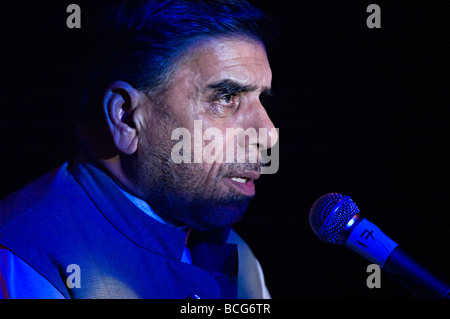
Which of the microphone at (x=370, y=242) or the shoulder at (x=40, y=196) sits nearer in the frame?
the microphone at (x=370, y=242)

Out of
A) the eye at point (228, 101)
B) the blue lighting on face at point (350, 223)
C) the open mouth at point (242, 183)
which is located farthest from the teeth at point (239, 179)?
the blue lighting on face at point (350, 223)

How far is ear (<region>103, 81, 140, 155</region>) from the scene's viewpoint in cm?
160

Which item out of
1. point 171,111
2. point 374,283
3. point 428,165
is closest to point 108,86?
point 171,111

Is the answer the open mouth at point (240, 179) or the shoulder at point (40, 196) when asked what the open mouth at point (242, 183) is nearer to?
the open mouth at point (240, 179)

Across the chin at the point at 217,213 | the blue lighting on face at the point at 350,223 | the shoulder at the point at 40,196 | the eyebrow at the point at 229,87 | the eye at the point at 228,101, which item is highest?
the eyebrow at the point at 229,87

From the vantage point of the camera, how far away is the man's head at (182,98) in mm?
1585

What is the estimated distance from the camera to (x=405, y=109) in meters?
2.13

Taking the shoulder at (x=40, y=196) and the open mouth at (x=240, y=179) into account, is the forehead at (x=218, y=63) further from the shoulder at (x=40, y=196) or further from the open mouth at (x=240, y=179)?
the shoulder at (x=40, y=196)

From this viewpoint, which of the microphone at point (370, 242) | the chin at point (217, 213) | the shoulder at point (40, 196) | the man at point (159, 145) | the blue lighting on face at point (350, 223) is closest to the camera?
the microphone at point (370, 242)

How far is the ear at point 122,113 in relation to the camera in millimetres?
1596

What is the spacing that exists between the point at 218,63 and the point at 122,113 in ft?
1.30

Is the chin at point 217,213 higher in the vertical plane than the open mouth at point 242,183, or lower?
lower

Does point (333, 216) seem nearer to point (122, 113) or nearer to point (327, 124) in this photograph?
point (122, 113)

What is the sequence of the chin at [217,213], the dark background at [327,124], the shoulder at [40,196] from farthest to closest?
the dark background at [327,124] → the chin at [217,213] → the shoulder at [40,196]
